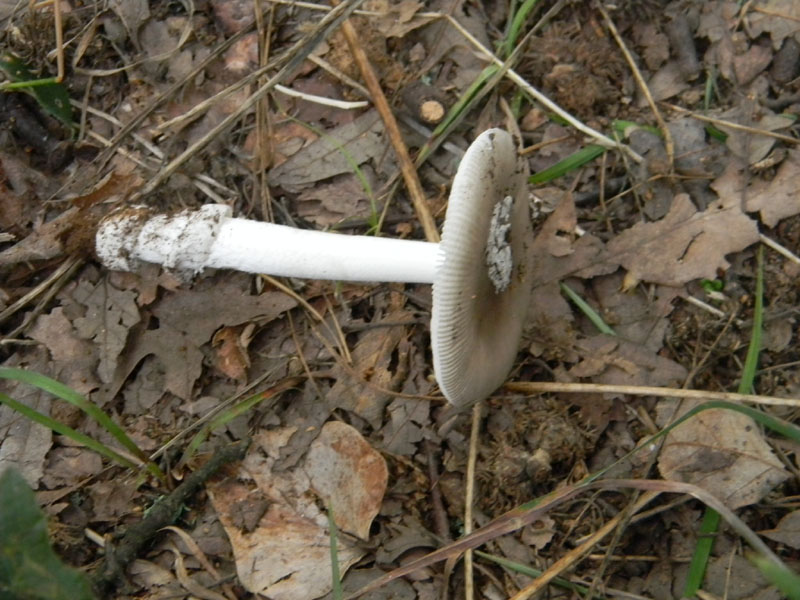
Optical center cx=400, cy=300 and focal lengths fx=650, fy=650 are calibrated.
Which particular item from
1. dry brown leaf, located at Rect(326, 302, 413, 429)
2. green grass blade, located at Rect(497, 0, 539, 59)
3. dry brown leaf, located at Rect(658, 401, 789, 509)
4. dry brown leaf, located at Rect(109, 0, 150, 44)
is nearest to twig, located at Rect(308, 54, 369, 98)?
green grass blade, located at Rect(497, 0, 539, 59)

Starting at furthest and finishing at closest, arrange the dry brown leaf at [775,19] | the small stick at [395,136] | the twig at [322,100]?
the twig at [322,100]
the dry brown leaf at [775,19]
the small stick at [395,136]

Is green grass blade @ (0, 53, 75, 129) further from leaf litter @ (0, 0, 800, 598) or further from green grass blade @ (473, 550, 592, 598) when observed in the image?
green grass blade @ (473, 550, 592, 598)

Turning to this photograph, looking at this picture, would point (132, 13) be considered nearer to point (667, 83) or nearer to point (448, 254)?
point (448, 254)

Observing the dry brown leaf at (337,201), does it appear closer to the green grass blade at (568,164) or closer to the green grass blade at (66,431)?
the green grass blade at (568,164)

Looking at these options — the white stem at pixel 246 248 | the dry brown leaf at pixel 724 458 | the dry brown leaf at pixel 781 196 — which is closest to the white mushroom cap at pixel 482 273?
the white stem at pixel 246 248

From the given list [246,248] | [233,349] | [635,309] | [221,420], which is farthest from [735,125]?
[221,420]

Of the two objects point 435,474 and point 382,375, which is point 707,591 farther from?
point 382,375

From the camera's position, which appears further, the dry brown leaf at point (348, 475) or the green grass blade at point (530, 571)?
the dry brown leaf at point (348, 475)
